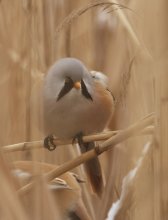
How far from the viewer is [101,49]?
4.59 ft

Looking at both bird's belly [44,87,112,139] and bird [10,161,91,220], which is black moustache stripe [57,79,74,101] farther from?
bird [10,161,91,220]

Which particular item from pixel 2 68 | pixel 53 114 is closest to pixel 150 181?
pixel 2 68

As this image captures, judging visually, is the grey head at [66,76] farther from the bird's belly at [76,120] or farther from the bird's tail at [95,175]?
the bird's tail at [95,175]

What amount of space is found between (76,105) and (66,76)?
0.08 meters

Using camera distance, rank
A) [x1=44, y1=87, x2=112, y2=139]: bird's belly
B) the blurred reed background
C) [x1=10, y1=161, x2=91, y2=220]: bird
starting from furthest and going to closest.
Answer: [x1=44, y1=87, x2=112, y2=139]: bird's belly → [x1=10, y1=161, x2=91, y2=220]: bird → the blurred reed background

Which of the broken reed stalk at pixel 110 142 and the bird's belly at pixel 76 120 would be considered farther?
the bird's belly at pixel 76 120

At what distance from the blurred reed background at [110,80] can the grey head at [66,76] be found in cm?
3

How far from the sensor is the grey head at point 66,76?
1.24 m

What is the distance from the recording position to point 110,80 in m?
1.41

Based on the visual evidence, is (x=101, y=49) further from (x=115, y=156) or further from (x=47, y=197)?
(x=47, y=197)

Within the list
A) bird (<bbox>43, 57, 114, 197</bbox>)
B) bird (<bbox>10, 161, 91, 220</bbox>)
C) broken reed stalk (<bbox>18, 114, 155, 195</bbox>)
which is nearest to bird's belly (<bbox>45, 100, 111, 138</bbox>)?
bird (<bbox>43, 57, 114, 197</bbox>)

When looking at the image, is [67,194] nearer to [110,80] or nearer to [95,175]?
[95,175]

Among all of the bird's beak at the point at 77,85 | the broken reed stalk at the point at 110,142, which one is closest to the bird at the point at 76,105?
the bird's beak at the point at 77,85

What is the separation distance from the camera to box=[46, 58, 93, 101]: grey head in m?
1.24
